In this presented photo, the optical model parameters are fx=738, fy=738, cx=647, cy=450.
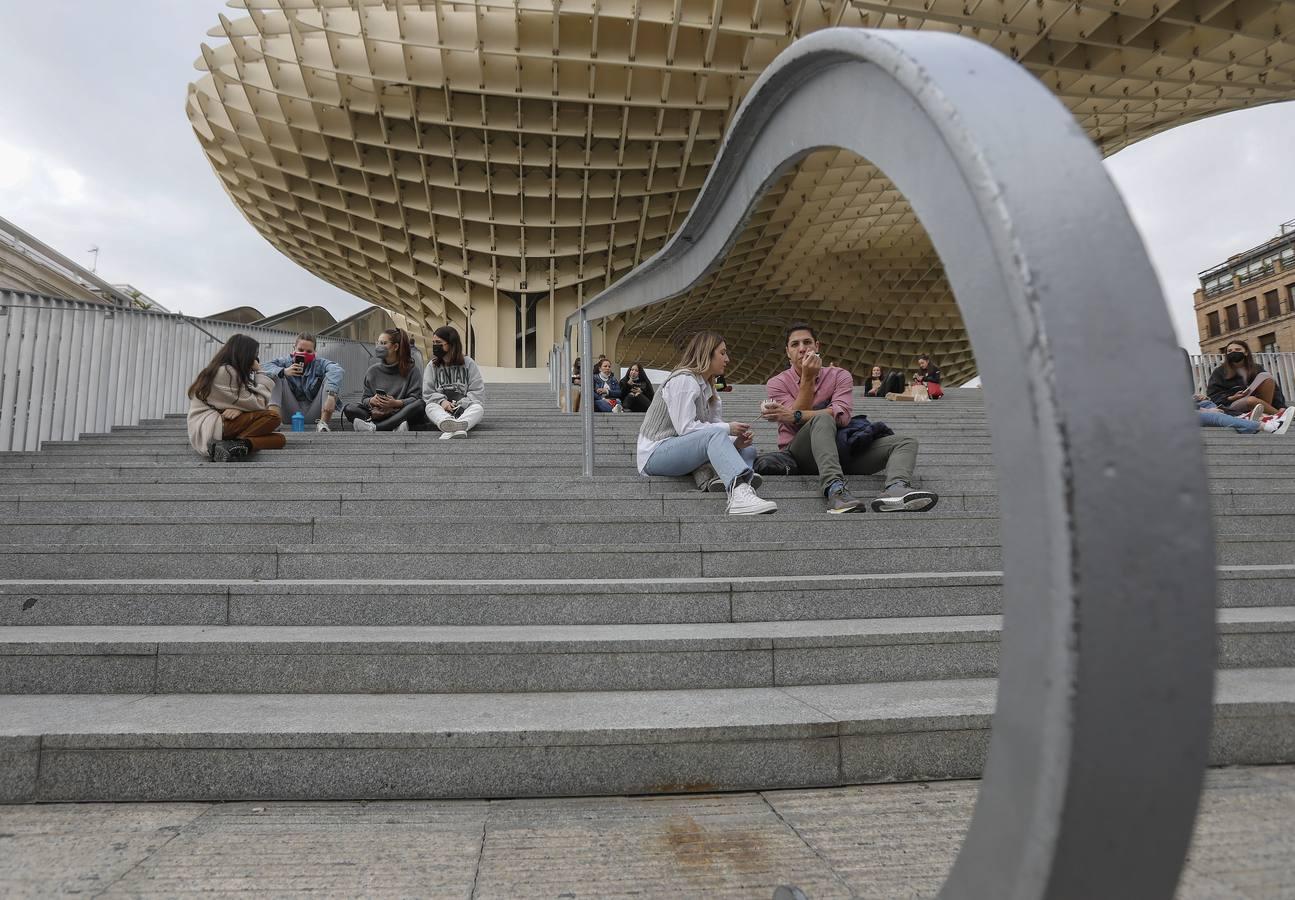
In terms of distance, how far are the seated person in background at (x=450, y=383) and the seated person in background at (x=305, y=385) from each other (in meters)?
1.23

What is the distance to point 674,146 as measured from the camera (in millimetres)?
22734

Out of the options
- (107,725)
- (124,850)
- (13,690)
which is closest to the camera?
(124,850)

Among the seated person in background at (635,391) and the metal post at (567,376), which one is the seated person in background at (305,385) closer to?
the metal post at (567,376)

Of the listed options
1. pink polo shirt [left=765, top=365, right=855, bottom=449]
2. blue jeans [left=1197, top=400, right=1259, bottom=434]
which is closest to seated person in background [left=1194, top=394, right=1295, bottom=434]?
blue jeans [left=1197, top=400, right=1259, bottom=434]

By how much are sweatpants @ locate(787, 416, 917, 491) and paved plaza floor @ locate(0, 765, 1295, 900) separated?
2.20 metres

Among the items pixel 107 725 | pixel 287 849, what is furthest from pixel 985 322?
pixel 107 725

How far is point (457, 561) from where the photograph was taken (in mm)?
2918

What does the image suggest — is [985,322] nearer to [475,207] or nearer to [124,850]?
[124,850]

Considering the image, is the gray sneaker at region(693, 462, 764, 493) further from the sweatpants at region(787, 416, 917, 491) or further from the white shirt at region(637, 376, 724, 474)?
the sweatpants at region(787, 416, 917, 491)

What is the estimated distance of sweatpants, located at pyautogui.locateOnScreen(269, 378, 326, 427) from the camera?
7.10m

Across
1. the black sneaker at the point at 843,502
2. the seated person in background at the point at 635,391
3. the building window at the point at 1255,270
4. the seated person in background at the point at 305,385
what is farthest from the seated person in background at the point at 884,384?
the building window at the point at 1255,270

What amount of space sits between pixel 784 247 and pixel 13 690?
2749 cm

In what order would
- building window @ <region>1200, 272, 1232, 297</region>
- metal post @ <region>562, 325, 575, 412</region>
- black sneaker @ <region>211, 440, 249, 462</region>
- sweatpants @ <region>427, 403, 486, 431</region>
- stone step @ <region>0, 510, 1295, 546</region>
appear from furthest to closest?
building window @ <region>1200, 272, 1232, 297</region> → metal post @ <region>562, 325, 575, 412</region> → sweatpants @ <region>427, 403, 486, 431</region> → black sneaker @ <region>211, 440, 249, 462</region> → stone step @ <region>0, 510, 1295, 546</region>

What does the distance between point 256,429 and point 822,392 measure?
3757 millimetres
